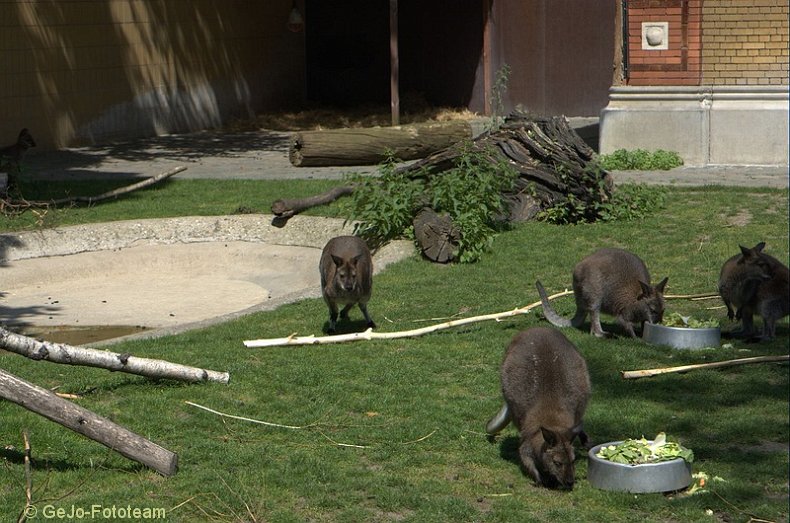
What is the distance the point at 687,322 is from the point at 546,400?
122 inches

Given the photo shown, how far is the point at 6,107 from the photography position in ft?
69.1

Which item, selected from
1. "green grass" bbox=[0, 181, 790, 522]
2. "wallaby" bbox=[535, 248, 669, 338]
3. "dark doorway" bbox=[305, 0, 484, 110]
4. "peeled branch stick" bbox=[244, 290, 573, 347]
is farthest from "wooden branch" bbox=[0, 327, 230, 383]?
"dark doorway" bbox=[305, 0, 484, 110]

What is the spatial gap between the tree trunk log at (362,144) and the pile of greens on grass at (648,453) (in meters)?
11.7

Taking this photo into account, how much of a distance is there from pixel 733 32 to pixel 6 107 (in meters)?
12.2

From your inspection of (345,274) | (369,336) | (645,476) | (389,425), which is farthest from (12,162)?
(645,476)

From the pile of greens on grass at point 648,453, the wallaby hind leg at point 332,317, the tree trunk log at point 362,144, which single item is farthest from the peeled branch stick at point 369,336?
the tree trunk log at point 362,144

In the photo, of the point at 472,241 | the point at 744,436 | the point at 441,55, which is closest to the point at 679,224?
the point at 472,241

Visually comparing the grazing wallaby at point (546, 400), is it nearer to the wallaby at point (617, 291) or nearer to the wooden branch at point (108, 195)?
the wallaby at point (617, 291)

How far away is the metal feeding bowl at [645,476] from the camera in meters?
6.67

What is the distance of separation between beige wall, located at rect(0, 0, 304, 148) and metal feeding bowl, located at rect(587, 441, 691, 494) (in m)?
16.7

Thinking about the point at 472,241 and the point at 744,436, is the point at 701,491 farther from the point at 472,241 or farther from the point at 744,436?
the point at 472,241

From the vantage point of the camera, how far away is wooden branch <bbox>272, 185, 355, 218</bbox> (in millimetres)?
15438

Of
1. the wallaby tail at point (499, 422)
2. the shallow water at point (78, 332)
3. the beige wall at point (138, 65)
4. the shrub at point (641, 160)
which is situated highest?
the beige wall at point (138, 65)

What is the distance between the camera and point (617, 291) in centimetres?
973
